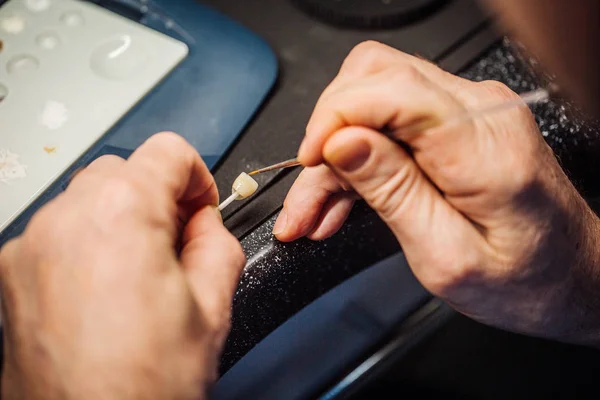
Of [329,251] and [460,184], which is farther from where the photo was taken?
[329,251]

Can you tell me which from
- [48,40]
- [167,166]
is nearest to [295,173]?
[167,166]

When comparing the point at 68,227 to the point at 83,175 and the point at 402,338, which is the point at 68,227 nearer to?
the point at 83,175

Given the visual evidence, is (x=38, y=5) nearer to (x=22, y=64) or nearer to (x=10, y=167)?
(x=22, y=64)

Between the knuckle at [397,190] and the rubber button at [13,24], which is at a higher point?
the knuckle at [397,190]

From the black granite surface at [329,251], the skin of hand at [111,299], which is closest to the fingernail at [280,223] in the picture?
the black granite surface at [329,251]

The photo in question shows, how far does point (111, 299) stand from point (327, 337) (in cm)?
25

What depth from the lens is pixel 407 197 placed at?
367 millimetres

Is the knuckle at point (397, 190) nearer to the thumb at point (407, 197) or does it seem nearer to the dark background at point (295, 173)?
the thumb at point (407, 197)

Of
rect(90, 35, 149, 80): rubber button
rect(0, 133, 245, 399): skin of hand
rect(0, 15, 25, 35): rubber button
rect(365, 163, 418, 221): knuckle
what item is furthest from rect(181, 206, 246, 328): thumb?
rect(0, 15, 25, 35): rubber button

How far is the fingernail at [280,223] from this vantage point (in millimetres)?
438

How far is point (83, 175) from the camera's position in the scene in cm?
34

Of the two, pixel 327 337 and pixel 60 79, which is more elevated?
pixel 60 79

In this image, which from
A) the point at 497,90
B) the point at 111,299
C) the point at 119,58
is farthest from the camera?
the point at 119,58

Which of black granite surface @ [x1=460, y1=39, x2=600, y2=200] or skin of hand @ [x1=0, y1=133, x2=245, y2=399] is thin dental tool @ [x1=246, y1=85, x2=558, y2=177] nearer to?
black granite surface @ [x1=460, y1=39, x2=600, y2=200]
